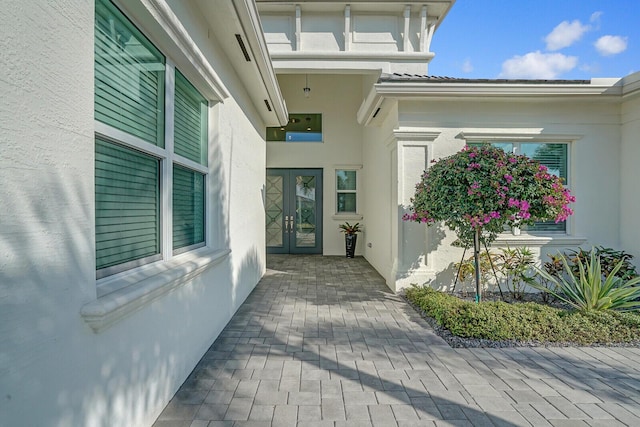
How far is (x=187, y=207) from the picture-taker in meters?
3.19

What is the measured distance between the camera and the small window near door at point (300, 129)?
10.0 meters

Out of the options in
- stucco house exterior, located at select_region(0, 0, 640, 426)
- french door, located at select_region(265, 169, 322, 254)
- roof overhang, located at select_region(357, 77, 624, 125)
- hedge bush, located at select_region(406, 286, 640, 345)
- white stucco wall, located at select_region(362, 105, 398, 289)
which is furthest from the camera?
french door, located at select_region(265, 169, 322, 254)

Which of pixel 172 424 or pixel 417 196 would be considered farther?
pixel 417 196

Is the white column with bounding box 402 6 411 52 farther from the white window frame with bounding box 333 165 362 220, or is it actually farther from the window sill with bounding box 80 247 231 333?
the window sill with bounding box 80 247 231 333

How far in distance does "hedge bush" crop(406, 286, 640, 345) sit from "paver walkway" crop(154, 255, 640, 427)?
0.17 metres

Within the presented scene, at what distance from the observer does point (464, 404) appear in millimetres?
2445

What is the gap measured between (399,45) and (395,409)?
8004 millimetres

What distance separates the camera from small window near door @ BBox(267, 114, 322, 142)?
10.0 m

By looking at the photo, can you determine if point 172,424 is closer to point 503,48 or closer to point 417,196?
point 417,196

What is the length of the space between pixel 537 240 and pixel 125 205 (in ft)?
20.1

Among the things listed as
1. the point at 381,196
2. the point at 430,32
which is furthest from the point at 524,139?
the point at 430,32

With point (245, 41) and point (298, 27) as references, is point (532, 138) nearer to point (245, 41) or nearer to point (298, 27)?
point (245, 41)

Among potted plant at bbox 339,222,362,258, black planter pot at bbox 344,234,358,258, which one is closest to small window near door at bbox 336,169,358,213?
potted plant at bbox 339,222,362,258

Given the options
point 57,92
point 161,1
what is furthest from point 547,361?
point 161,1
